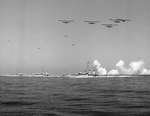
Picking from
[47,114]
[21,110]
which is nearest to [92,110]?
[47,114]

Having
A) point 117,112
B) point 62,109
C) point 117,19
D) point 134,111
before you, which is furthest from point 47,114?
point 117,19

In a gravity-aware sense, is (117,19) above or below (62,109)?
above

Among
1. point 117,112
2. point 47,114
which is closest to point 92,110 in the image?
point 117,112

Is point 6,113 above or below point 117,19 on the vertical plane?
below

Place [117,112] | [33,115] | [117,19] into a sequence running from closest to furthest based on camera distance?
[33,115], [117,112], [117,19]

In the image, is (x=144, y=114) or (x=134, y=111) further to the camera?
(x=134, y=111)

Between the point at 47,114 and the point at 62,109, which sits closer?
the point at 47,114

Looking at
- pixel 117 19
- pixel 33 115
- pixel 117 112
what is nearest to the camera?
pixel 33 115

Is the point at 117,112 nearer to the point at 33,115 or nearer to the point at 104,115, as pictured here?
the point at 104,115

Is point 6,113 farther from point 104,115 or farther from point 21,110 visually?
point 104,115
